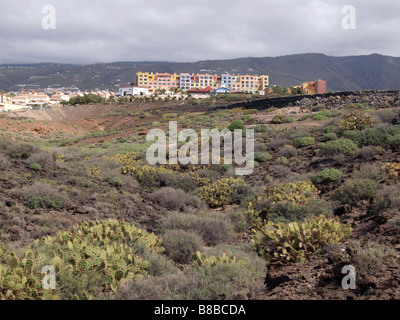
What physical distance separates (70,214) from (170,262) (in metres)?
3.84

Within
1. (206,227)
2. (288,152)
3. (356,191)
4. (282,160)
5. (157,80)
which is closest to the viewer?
(206,227)

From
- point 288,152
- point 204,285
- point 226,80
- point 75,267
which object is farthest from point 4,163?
point 226,80

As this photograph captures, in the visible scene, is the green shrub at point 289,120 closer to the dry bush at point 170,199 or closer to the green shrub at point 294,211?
the dry bush at point 170,199

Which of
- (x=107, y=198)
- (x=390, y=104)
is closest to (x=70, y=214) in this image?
(x=107, y=198)

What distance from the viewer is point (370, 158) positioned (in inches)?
437

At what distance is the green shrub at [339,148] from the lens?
485 inches

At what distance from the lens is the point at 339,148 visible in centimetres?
1255

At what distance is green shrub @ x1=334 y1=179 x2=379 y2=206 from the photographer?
8.33 metres

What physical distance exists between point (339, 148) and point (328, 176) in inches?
98.0

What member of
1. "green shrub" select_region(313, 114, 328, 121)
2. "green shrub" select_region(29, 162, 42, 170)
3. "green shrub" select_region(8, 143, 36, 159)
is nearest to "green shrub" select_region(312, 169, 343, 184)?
"green shrub" select_region(29, 162, 42, 170)

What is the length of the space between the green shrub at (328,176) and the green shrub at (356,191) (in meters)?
1.61

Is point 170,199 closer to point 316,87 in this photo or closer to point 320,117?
point 320,117

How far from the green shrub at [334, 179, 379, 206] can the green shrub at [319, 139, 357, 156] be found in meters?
3.80
